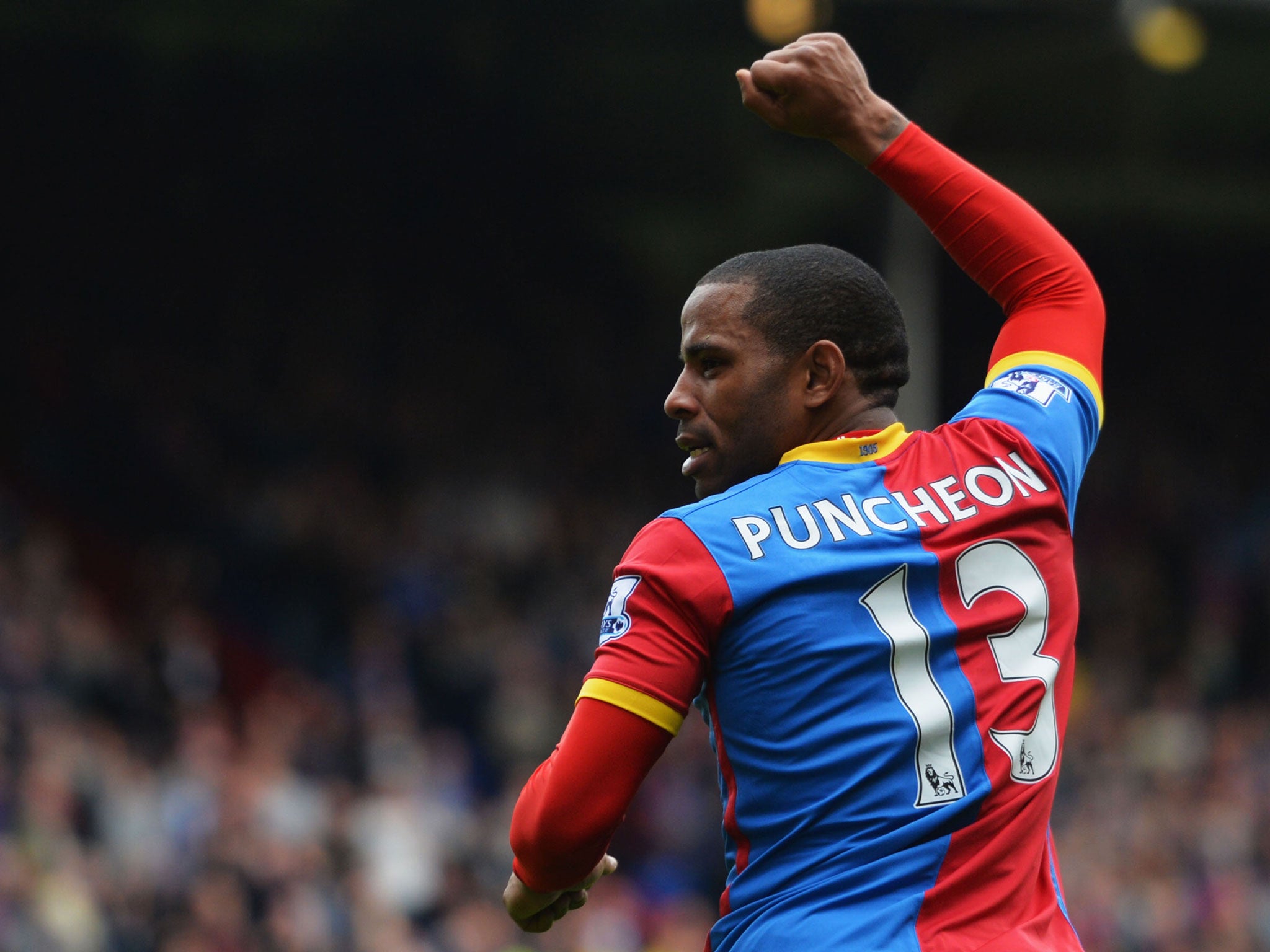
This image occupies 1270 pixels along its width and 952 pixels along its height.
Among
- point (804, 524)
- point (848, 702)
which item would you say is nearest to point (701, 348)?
point (804, 524)

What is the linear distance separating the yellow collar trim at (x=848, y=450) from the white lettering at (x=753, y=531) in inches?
6.8

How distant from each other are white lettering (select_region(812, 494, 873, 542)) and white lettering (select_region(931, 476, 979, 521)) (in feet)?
0.42

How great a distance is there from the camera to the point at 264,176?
1498 centimetres

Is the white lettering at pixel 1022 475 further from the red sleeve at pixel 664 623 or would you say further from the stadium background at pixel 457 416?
the stadium background at pixel 457 416

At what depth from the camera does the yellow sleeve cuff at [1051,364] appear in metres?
2.56

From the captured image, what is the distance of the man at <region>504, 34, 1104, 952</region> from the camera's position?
2061mm

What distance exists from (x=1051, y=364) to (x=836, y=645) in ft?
2.34

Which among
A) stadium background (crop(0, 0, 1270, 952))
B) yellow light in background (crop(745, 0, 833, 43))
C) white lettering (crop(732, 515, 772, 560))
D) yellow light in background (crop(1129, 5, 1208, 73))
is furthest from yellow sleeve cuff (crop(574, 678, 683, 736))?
yellow light in background (crop(1129, 5, 1208, 73))

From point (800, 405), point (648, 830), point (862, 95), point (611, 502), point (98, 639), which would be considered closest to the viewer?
point (800, 405)

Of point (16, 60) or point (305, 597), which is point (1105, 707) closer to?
point (305, 597)

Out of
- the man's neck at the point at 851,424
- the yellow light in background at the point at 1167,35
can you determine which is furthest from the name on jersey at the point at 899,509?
the yellow light in background at the point at 1167,35

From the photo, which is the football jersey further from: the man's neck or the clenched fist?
the clenched fist

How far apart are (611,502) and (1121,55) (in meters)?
5.47

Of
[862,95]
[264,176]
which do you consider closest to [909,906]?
[862,95]
